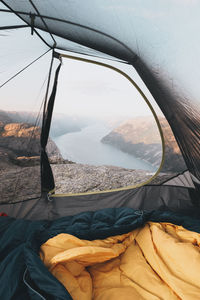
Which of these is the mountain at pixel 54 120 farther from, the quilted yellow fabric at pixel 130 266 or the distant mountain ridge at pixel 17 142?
the quilted yellow fabric at pixel 130 266

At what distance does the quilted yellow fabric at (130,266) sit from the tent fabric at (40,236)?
2.2 inches

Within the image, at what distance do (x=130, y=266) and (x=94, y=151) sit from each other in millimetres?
1271

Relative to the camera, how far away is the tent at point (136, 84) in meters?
0.71

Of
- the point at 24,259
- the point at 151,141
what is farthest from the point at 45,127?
the point at 24,259

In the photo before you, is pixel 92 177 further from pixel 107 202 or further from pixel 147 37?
Result: pixel 147 37

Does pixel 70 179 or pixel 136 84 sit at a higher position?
pixel 136 84

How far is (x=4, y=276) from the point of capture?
70cm

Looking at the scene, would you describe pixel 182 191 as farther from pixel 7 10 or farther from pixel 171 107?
pixel 7 10

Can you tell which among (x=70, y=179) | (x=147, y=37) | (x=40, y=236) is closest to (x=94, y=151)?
(x=70, y=179)

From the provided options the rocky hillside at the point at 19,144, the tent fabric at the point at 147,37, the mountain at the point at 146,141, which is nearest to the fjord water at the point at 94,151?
the mountain at the point at 146,141

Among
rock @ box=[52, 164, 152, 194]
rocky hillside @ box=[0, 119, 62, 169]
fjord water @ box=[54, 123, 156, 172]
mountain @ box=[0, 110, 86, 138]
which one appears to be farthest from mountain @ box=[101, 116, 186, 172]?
rocky hillside @ box=[0, 119, 62, 169]

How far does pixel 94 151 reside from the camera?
2072 millimetres

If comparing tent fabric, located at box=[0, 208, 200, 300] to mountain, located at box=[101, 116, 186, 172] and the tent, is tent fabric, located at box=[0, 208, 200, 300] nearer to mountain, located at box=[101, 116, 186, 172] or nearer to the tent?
the tent

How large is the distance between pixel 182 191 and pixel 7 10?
1.53 m
